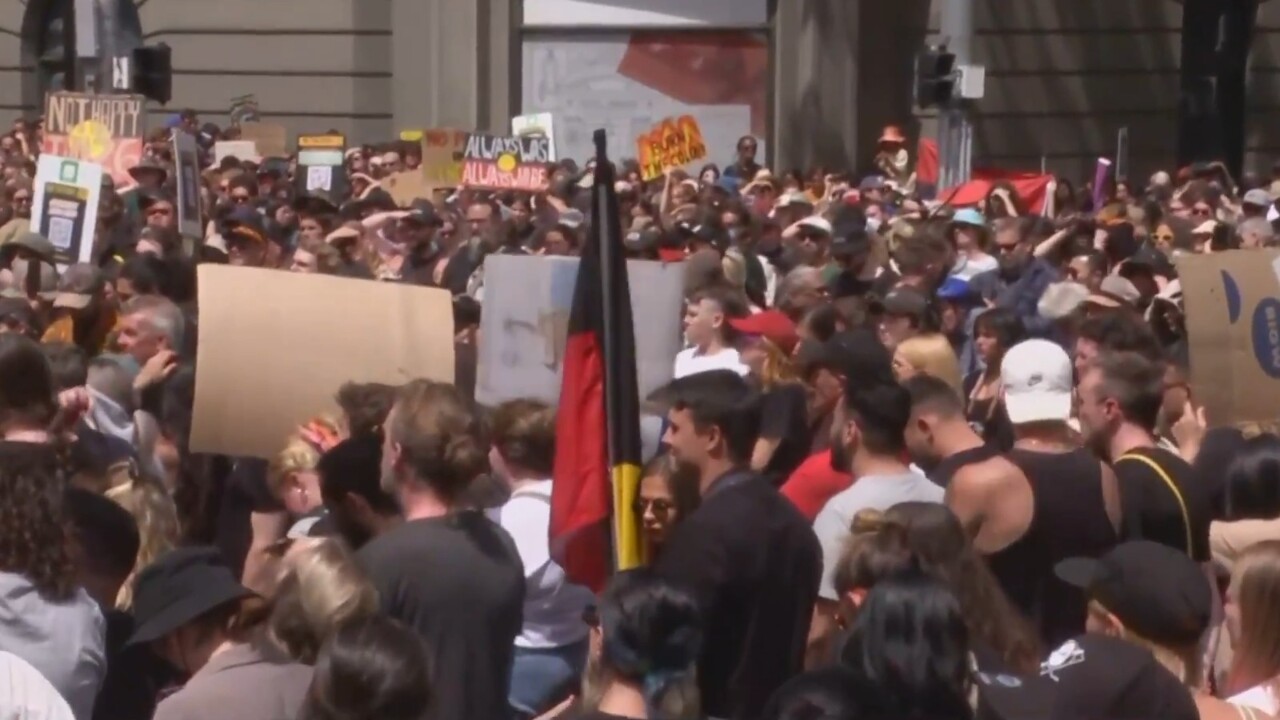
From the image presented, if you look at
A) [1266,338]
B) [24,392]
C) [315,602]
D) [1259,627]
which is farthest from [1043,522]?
[24,392]

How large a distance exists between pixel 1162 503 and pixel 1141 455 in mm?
214

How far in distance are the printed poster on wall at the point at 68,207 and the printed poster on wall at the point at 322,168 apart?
7.59 metres

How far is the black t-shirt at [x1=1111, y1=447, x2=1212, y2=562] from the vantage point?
22.2ft

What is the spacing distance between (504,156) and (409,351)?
12.3m

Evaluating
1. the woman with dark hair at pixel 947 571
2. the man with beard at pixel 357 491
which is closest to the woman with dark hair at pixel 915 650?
the woman with dark hair at pixel 947 571

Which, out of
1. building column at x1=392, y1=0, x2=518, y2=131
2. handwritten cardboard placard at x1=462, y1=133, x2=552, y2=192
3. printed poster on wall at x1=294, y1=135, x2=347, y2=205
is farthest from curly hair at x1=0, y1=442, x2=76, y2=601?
building column at x1=392, y1=0, x2=518, y2=131

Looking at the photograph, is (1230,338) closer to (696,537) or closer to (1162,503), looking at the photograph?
(1162,503)

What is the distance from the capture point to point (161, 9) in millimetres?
32750

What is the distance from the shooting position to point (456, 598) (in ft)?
18.5

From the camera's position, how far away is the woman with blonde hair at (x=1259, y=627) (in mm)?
5105

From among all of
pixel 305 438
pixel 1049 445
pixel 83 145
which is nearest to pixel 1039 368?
pixel 1049 445

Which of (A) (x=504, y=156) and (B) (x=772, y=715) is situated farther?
(A) (x=504, y=156)

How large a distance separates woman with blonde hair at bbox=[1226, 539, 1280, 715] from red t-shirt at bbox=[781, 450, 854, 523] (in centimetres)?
196

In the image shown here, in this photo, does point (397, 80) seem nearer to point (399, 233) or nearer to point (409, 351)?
point (399, 233)
